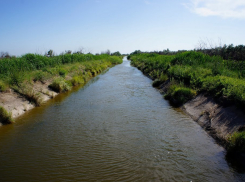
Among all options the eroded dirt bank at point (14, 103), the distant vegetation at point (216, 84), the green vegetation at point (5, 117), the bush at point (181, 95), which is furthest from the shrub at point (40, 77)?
the bush at point (181, 95)

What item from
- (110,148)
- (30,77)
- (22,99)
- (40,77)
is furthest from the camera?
(40,77)

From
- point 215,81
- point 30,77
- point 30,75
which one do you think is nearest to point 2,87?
point 30,77

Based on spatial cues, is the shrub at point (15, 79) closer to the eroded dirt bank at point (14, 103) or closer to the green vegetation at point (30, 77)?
the green vegetation at point (30, 77)

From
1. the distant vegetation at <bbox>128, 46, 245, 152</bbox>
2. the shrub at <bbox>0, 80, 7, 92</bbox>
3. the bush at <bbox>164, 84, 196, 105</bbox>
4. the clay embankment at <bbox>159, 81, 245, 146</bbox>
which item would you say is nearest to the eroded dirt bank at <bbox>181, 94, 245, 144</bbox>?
the clay embankment at <bbox>159, 81, 245, 146</bbox>

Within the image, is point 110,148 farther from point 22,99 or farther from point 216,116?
point 22,99

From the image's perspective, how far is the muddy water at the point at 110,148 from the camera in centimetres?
498

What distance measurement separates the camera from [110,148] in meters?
6.27

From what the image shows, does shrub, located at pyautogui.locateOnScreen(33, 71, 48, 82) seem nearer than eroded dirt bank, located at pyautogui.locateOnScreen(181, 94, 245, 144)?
No

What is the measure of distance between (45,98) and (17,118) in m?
3.68

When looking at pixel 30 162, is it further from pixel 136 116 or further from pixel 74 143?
pixel 136 116

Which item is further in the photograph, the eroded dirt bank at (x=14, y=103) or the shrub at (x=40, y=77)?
the shrub at (x=40, y=77)

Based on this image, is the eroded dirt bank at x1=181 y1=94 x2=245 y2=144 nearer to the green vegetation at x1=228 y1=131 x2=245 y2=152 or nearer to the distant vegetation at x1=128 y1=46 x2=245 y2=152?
the distant vegetation at x1=128 y1=46 x2=245 y2=152

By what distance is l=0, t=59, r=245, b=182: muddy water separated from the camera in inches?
196

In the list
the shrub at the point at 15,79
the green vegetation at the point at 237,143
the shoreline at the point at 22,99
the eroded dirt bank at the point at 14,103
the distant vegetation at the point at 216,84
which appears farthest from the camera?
the shrub at the point at 15,79
